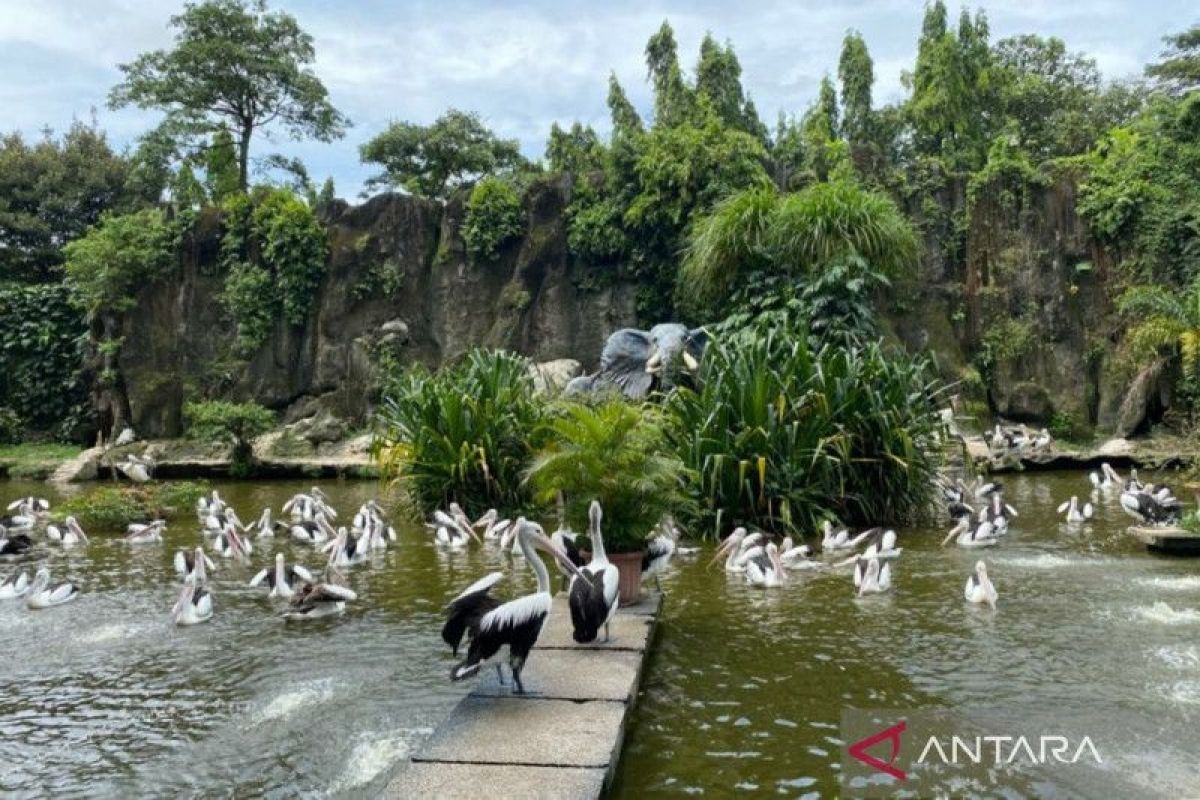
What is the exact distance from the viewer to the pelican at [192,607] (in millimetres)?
6957

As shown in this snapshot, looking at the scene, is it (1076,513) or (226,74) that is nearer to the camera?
(1076,513)

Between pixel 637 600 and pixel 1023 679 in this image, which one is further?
pixel 637 600

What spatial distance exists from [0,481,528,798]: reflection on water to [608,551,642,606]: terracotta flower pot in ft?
4.11

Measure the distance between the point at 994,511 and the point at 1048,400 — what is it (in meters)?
11.0

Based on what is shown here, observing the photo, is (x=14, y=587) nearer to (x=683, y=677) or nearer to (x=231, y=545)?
(x=231, y=545)

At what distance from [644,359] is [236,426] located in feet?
25.2

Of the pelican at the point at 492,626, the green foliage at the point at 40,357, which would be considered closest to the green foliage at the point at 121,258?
the green foliage at the point at 40,357

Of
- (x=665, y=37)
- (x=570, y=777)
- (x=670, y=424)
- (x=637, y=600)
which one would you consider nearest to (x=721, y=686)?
(x=637, y=600)

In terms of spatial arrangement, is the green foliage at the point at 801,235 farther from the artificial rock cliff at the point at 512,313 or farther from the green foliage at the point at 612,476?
the green foliage at the point at 612,476

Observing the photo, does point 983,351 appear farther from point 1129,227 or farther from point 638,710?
point 638,710

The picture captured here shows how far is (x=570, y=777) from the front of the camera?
3.71 meters

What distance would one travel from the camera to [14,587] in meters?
8.16

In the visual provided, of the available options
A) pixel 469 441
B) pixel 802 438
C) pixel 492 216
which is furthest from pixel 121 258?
pixel 802 438

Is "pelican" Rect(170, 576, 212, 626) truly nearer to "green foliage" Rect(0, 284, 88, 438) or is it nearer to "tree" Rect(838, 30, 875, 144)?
"green foliage" Rect(0, 284, 88, 438)
